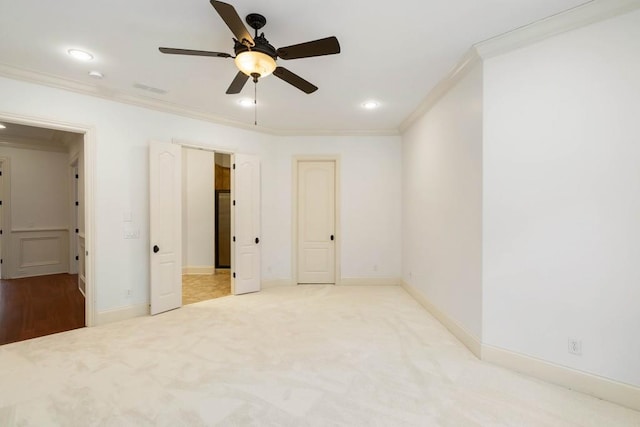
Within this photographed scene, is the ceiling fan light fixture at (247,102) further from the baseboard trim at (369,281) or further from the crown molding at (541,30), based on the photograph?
the baseboard trim at (369,281)

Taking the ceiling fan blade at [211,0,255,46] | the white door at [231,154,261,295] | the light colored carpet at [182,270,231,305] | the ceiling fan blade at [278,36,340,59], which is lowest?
the light colored carpet at [182,270,231,305]

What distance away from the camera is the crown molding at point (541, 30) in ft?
6.75

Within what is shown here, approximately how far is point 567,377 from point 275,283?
4170 mm

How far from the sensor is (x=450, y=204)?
337cm

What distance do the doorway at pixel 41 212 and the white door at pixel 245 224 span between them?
2726mm

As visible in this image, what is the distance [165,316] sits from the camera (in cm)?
387

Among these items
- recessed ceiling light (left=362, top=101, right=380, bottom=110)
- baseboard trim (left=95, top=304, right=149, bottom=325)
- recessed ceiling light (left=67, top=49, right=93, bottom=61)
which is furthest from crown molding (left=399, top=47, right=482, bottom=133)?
baseboard trim (left=95, top=304, right=149, bottom=325)

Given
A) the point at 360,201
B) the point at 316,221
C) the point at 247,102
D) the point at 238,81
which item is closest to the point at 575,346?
the point at 238,81

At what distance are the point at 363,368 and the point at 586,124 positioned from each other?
2.64m

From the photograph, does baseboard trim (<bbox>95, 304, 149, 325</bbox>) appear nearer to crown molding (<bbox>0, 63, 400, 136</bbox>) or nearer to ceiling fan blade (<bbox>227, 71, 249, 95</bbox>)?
crown molding (<bbox>0, 63, 400, 136</bbox>)

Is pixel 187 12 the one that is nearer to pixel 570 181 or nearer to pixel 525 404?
pixel 570 181

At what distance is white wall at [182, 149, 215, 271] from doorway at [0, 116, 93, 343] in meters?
1.82

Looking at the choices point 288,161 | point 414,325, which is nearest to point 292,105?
point 288,161

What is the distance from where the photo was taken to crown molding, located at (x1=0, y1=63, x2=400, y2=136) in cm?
310
